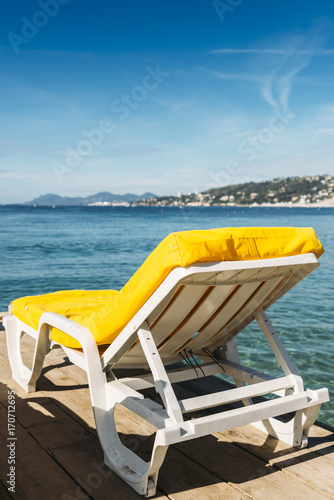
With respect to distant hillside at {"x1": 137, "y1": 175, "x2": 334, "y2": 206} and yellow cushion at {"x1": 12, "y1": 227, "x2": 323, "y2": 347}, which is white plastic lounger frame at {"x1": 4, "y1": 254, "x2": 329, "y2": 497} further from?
distant hillside at {"x1": 137, "y1": 175, "x2": 334, "y2": 206}

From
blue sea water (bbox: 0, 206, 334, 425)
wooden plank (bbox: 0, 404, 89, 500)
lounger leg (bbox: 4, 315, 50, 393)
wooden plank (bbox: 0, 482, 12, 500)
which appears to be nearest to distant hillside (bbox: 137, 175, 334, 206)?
blue sea water (bbox: 0, 206, 334, 425)

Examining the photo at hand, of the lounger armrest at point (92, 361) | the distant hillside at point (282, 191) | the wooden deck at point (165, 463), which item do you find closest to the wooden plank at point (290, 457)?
the wooden deck at point (165, 463)

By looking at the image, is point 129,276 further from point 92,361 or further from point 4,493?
point 4,493

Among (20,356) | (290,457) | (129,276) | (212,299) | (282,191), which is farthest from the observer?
(282,191)

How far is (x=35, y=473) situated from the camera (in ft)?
6.83

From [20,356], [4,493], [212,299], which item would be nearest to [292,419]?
[212,299]

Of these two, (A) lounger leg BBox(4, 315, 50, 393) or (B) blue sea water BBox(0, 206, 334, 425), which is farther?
(B) blue sea water BBox(0, 206, 334, 425)

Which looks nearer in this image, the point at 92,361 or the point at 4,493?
the point at 4,493

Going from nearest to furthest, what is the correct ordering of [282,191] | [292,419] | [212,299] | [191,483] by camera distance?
[191,483], [212,299], [292,419], [282,191]

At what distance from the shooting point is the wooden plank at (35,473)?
1.92m

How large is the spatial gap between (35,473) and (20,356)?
1.46m

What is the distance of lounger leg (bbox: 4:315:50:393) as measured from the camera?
111 inches

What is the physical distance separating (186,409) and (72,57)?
20.0m

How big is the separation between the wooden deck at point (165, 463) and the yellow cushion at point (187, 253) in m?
0.56
